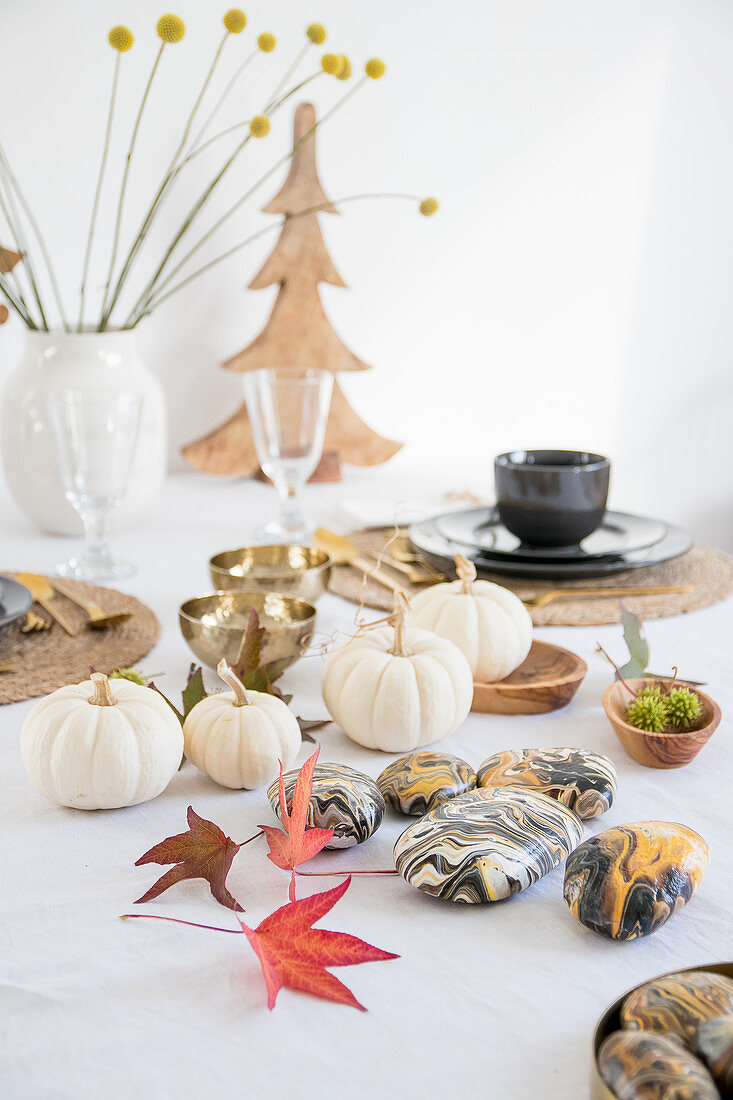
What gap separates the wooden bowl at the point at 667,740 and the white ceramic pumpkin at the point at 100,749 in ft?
0.87

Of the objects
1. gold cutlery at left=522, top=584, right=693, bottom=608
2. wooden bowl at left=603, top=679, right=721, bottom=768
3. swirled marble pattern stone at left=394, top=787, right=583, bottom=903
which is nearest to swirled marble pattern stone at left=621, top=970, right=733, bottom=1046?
swirled marble pattern stone at left=394, top=787, right=583, bottom=903

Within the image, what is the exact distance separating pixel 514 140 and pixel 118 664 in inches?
50.3

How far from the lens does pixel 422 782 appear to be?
21.2 inches

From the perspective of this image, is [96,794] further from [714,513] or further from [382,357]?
[714,513]

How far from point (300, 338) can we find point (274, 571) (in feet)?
2.22

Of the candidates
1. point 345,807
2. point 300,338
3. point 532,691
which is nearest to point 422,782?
point 345,807

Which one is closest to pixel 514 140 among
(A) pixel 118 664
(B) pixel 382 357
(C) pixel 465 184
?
(C) pixel 465 184

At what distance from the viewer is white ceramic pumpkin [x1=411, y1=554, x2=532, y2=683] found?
684 millimetres

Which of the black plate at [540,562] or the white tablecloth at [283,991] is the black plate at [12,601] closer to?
the white tablecloth at [283,991]

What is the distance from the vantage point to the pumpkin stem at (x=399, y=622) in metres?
0.60

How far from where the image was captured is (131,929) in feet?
1.47

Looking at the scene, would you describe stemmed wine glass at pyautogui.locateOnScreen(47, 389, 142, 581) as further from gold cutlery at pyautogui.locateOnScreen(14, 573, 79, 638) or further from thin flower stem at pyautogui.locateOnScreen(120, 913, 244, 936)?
thin flower stem at pyautogui.locateOnScreen(120, 913, 244, 936)

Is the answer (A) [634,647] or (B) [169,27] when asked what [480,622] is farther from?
(B) [169,27]

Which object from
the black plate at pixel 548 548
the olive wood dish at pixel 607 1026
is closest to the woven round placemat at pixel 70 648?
the black plate at pixel 548 548
